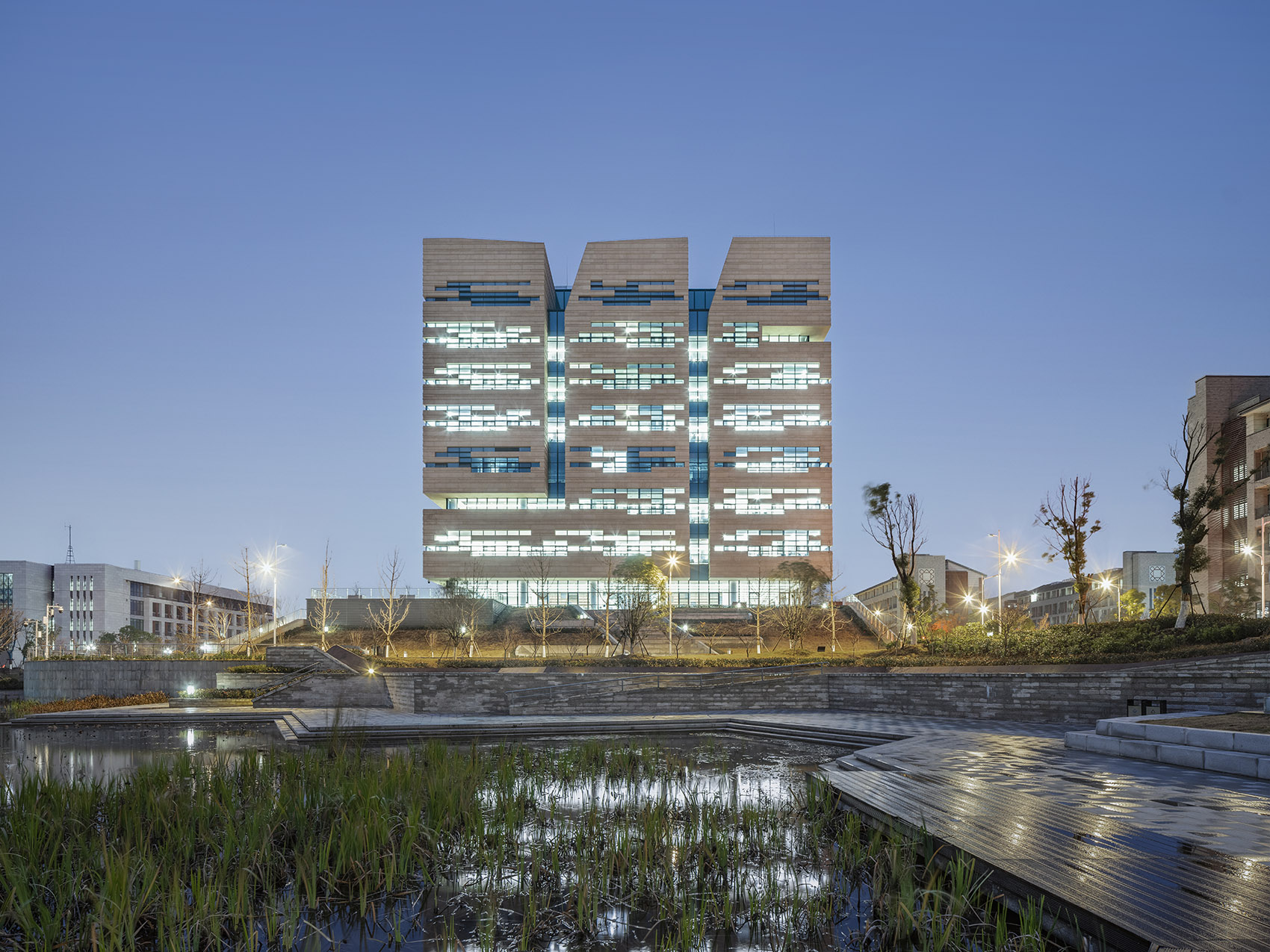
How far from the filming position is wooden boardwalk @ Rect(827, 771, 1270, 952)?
4672 millimetres

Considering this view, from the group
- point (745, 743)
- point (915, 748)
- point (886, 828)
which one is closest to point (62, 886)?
point (886, 828)

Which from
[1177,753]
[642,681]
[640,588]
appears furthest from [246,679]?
[640,588]

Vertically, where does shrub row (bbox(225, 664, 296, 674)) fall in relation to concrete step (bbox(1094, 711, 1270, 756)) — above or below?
below

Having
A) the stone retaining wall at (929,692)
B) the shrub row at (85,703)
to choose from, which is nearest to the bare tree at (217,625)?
the shrub row at (85,703)

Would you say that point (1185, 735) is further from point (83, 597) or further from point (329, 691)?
point (83, 597)

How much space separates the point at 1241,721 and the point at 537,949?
34.8 feet

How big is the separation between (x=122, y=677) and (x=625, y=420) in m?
57.6

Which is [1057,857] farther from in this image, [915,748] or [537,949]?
[915,748]

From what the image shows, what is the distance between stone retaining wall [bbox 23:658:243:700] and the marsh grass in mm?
23189

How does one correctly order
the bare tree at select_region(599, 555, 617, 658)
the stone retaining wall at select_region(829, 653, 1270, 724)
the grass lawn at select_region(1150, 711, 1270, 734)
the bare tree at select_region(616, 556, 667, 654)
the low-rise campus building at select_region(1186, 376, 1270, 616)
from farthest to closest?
the bare tree at select_region(616, 556, 667, 654) → the low-rise campus building at select_region(1186, 376, 1270, 616) → the bare tree at select_region(599, 555, 617, 658) → the stone retaining wall at select_region(829, 653, 1270, 724) → the grass lawn at select_region(1150, 711, 1270, 734)

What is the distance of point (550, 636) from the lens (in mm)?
50500

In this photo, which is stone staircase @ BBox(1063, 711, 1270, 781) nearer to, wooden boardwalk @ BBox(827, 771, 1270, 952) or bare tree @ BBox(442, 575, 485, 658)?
wooden boardwalk @ BBox(827, 771, 1270, 952)

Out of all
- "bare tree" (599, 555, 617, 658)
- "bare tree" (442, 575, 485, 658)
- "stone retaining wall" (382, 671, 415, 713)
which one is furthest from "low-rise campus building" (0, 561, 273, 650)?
"stone retaining wall" (382, 671, 415, 713)

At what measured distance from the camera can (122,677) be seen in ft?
97.1
